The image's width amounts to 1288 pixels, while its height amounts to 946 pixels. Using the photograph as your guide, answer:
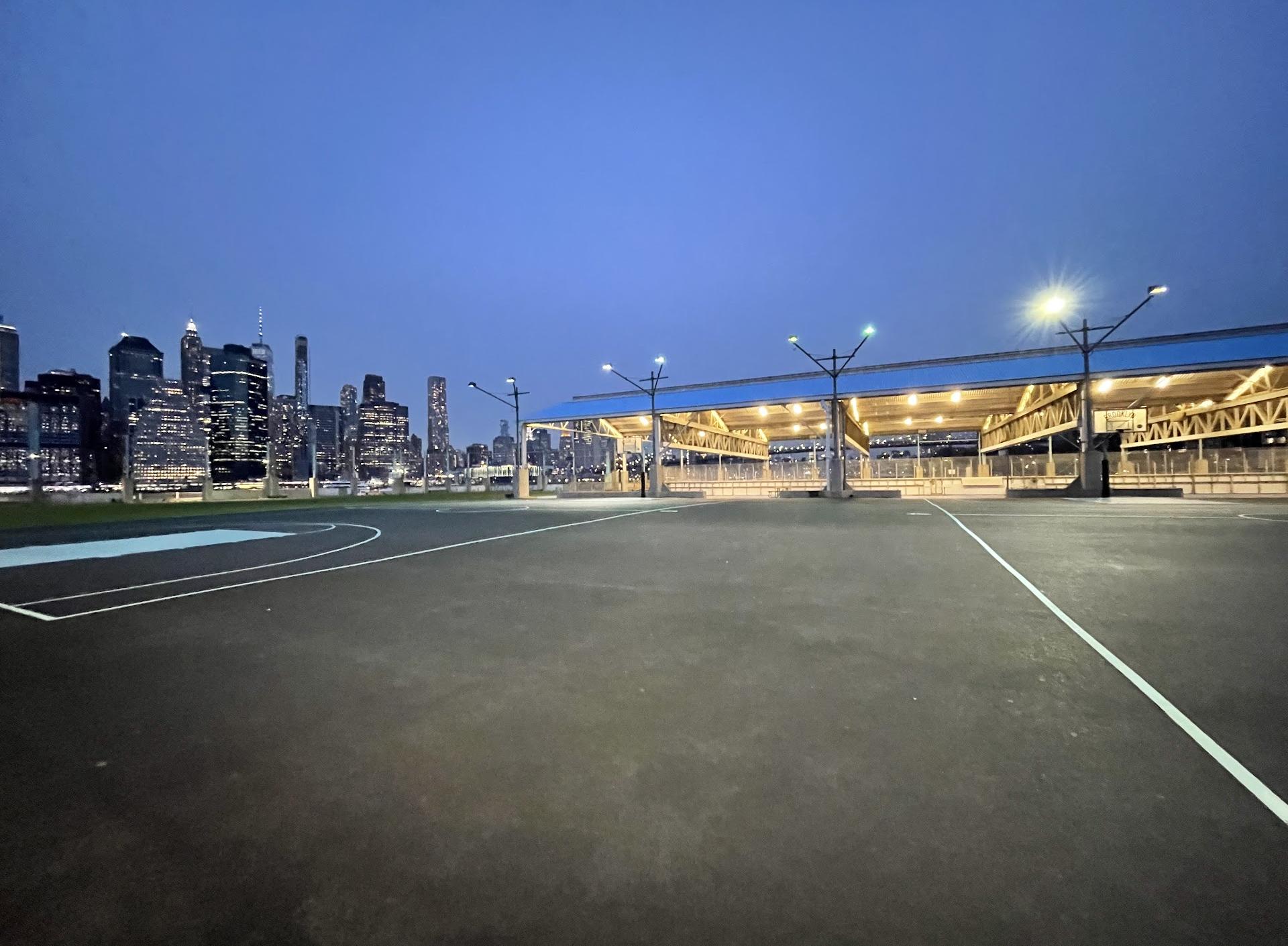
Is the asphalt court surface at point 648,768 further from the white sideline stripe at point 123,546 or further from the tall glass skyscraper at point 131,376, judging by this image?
the tall glass skyscraper at point 131,376

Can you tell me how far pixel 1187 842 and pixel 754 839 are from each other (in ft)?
6.31

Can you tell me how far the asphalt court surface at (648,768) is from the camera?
2.18 metres

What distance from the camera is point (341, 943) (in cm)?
202

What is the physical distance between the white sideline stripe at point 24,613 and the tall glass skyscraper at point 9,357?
475 feet

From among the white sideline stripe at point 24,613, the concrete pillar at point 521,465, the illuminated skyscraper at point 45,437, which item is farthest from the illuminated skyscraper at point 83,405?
the white sideline stripe at point 24,613

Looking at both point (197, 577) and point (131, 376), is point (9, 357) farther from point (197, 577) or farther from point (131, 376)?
point (197, 577)

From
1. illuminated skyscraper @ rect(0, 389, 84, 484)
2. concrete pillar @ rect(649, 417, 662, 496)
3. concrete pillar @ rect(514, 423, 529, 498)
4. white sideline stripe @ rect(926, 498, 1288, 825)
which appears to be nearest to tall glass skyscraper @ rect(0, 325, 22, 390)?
illuminated skyscraper @ rect(0, 389, 84, 484)

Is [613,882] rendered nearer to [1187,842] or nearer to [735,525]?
[1187,842]

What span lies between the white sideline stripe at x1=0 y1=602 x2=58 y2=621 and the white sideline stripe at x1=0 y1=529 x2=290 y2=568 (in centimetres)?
519

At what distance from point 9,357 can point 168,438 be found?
5133 cm

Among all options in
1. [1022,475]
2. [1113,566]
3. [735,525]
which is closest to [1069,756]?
[1113,566]

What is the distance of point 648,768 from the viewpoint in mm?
3209

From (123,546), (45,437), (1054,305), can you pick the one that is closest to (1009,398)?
(1054,305)

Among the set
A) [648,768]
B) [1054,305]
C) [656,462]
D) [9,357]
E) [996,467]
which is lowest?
[648,768]
